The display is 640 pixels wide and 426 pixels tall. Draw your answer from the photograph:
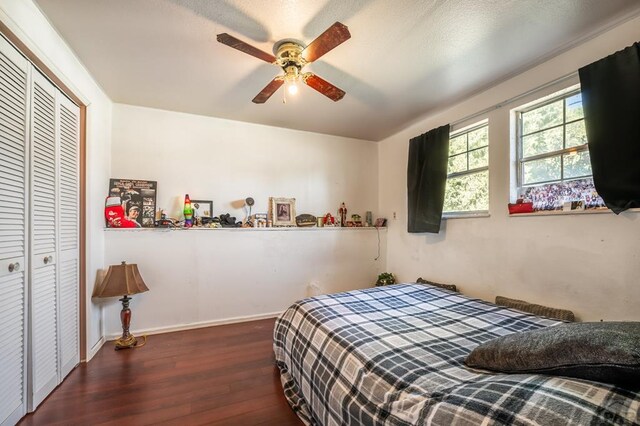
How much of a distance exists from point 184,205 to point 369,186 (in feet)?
8.42

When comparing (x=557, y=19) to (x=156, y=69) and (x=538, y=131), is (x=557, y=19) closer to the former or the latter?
(x=538, y=131)

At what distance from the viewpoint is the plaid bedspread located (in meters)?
0.78

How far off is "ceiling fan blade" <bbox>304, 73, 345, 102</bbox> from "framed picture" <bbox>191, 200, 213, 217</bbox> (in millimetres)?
1893

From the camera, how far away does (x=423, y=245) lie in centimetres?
342

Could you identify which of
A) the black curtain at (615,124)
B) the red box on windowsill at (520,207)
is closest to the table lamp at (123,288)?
the red box on windowsill at (520,207)

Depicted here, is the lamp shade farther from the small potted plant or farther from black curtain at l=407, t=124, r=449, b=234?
black curtain at l=407, t=124, r=449, b=234

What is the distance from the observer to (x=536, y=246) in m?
2.23

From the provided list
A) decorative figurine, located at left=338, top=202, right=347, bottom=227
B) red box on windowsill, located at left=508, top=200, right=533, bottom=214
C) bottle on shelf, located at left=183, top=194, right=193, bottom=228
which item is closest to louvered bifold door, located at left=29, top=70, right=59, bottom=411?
bottle on shelf, located at left=183, top=194, right=193, bottom=228

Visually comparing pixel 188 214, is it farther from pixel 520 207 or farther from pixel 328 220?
pixel 520 207

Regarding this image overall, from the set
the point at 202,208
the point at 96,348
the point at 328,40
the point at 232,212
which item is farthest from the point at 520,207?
the point at 96,348

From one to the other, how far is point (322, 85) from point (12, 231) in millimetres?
2130

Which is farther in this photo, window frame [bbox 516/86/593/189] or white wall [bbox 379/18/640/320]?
window frame [bbox 516/86/593/189]

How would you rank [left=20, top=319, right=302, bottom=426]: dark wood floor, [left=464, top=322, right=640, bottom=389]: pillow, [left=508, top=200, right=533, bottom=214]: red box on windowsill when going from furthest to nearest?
[left=508, top=200, right=533, bottom=214]: red box on windowsill → [left=20, top=319, right=302, bottom=426]: dark wood floor → [left=464, top=322, right=640, bottom=389]: pillow

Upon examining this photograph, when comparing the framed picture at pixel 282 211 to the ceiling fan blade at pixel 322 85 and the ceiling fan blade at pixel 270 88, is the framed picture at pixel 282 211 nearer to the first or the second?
the ceiling fan blade at pixel 270 88
